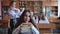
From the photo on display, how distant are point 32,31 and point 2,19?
0.51m

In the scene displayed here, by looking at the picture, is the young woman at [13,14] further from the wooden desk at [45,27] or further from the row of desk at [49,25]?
the wooden desk at [45,27]

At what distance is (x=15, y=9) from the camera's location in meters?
3.09

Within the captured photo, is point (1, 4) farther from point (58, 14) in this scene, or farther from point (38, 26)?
point (58, 14)

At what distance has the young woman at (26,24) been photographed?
3068mm

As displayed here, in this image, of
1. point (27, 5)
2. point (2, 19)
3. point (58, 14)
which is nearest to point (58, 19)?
point (58, 14)

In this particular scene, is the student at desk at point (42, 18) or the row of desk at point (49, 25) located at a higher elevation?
the student at desk at point (42, 18)

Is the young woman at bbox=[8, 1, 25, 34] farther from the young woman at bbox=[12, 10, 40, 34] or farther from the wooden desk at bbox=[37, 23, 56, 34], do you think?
the wooden desk at bbox=[37, 23, 56, 34]

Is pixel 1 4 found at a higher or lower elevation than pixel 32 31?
higher

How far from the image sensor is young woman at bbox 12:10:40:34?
3.07 metres

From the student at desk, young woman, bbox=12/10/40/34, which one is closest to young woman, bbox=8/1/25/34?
young woman, bbox=12/10/40/34

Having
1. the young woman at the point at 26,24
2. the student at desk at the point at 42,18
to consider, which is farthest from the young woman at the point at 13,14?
the student at desk at the point at 42,18

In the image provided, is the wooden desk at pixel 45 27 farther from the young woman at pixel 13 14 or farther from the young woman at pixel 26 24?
the young woman at pixel 13 14

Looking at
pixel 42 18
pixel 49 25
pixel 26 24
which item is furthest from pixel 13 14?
pixel 49 25

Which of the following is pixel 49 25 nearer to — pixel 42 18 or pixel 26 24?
pixel 42 18
